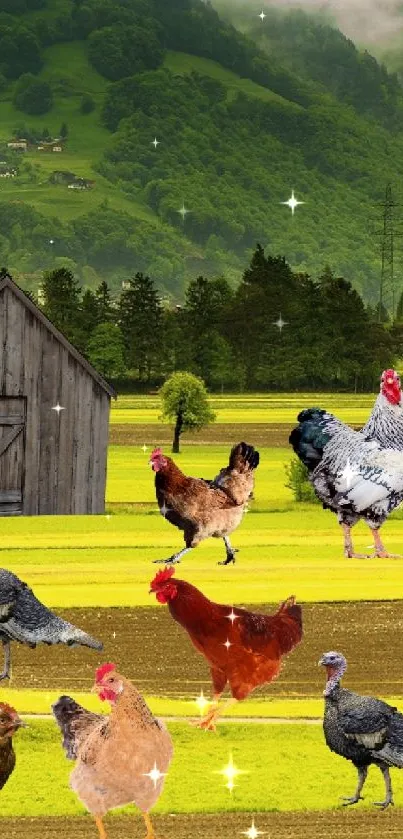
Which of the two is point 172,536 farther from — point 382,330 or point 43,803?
point 382,330

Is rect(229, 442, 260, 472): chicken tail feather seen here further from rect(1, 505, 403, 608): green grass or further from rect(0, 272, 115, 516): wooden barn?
rect(0, 272, 115, 516): wooden barn

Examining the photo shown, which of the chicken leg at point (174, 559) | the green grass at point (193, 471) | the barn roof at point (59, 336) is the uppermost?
the barn roof at point (59, 336)

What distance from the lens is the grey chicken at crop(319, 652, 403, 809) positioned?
1173 cm

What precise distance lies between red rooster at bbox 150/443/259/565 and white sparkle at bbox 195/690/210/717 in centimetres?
478

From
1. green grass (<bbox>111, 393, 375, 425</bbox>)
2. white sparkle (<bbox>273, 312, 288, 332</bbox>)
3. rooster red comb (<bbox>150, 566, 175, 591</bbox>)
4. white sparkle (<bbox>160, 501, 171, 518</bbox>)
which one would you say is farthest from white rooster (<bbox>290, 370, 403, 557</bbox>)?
white sparkle (<bbox>273, 312, 288, 332</bbox>)

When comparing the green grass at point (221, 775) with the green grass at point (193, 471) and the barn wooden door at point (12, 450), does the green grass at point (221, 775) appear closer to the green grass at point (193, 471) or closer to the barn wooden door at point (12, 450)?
the barn wooden door at point (12, 450)

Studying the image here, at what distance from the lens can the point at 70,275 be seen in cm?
8444

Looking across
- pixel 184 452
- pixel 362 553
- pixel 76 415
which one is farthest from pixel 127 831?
pixel 184 452

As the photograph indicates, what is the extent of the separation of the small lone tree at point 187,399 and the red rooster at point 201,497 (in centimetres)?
2896

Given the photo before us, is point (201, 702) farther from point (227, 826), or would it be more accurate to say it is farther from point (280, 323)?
point (280, 323)

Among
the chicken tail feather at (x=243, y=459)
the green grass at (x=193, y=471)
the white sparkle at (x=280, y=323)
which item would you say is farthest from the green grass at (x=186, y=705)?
the white sparkle at (x=280, y=323)

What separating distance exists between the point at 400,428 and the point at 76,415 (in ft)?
42.0

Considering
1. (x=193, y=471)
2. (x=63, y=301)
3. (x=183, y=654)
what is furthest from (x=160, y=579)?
(x=63, y=301)

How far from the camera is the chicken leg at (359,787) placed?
39.9 feet
